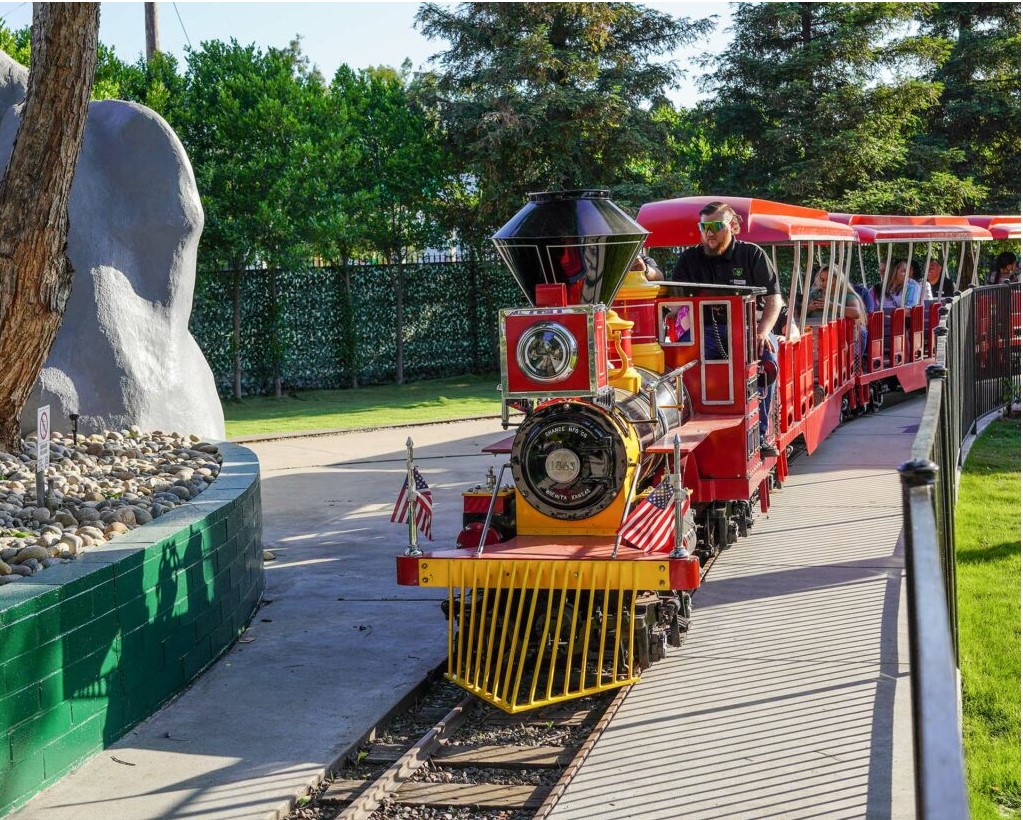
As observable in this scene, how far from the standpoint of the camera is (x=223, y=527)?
6742 mm

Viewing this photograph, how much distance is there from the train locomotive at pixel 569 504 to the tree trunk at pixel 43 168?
108 inches

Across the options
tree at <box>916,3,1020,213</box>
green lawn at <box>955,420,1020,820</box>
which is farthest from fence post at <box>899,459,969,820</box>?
tree at <box>916,3,1020,213</box>

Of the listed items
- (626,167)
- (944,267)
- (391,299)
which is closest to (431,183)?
(391,299)

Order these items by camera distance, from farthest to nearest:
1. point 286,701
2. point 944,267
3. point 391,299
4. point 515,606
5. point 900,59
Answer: point 900,59 → point 391,299 → point 944,267 → point 515,606 → point 286,701

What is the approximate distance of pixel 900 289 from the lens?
1755 cm

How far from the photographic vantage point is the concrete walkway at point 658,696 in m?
4.70

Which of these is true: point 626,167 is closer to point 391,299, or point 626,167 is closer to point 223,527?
point 391,299

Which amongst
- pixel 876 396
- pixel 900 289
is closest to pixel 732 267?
pixel 876 396

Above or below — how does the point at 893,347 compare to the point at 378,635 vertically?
above

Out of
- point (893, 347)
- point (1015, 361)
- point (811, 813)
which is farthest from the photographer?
point (893, 347)

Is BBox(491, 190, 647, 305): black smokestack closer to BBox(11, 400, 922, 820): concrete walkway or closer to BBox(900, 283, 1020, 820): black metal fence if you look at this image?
BBox(900, 283, 1020, 820): black metal fence

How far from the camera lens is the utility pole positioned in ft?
72.6

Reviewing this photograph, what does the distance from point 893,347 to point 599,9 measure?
969 cm

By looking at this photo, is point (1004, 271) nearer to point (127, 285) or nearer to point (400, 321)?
point (400, 321)
